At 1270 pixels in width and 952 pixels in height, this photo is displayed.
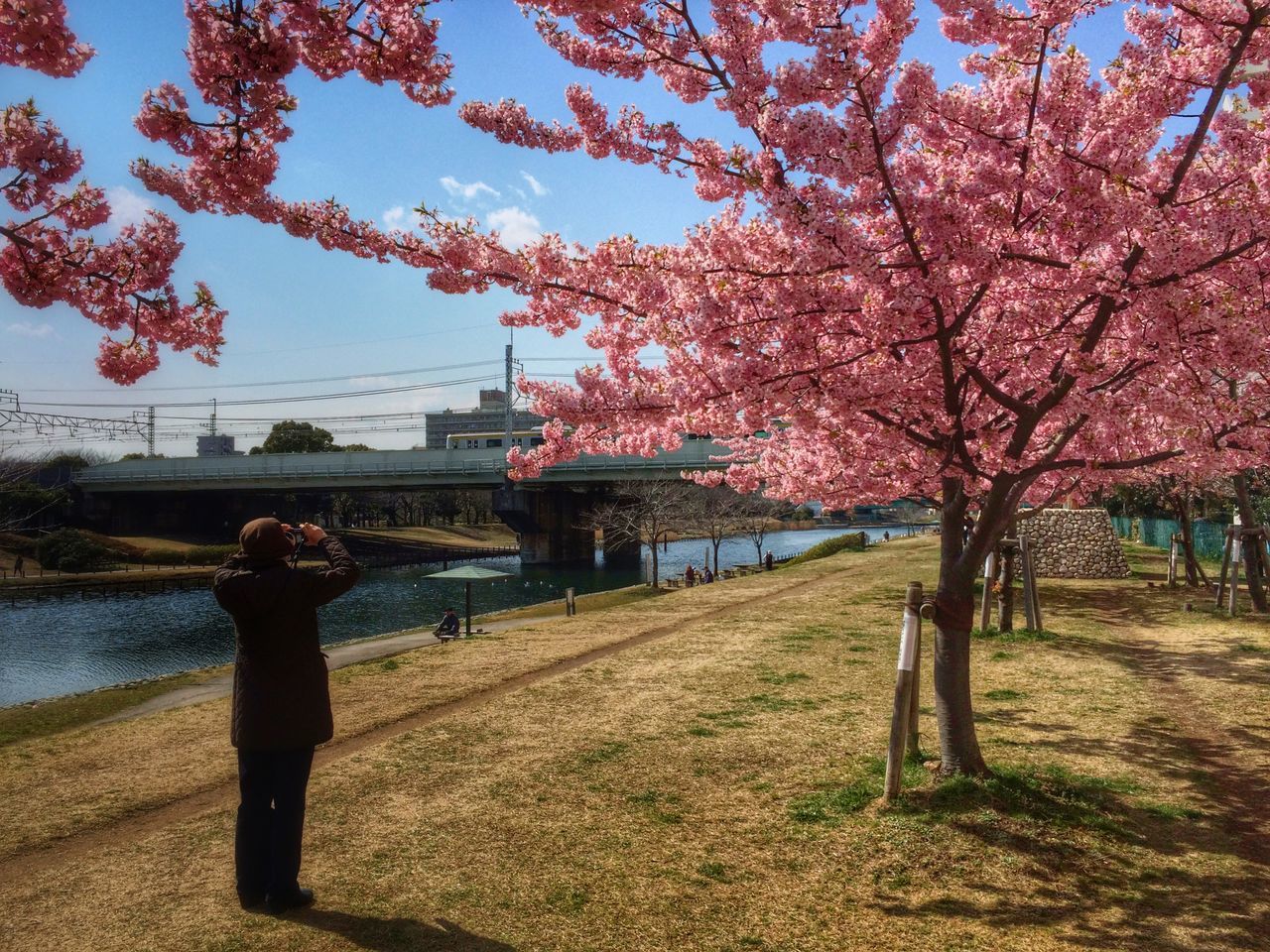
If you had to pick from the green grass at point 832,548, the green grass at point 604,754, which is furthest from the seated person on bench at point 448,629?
the green grass at point 832,548

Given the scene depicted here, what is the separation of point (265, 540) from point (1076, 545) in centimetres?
2659

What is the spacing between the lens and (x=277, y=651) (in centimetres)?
476

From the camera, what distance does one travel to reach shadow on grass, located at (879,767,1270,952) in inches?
183

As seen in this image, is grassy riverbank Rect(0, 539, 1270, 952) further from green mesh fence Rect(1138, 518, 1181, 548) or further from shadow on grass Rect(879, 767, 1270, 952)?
green mesh fence Rect(1138, 518, 1181, 548)

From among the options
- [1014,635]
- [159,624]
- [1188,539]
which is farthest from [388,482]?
[1014,635]

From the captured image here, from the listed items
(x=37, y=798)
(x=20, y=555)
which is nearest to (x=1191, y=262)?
(x=37, y=798)

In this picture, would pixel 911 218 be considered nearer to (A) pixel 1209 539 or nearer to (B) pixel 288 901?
(B) pixel 288 901

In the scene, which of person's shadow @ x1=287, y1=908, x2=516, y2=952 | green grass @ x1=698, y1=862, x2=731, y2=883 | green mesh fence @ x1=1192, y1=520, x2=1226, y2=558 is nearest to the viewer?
person's shadow @ x1=287, y1=908, x2=516, y2=952

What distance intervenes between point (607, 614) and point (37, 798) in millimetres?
14169

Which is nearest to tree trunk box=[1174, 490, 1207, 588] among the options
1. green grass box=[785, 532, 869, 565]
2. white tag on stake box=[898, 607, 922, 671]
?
white tag on stake box=[898, 607, 922, 671]

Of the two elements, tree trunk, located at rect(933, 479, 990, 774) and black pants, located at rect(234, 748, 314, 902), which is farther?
tree trunk, located at rect(933, 479, 990, 774)

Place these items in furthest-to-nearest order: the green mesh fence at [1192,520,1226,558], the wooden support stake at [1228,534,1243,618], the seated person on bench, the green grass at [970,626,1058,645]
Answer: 1. the green mesh fence at [1192,520,1226,558]
2. the seated person on bench
3. the wooden support stake at [1228,534,1243,618]
4. the green grass at [970,626,1058,645]

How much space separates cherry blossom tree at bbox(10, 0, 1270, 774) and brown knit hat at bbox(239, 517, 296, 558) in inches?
93.2

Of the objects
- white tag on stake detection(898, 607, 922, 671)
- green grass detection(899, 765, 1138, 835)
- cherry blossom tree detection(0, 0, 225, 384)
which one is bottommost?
green grass detection(899, 765, 1138, 835)
